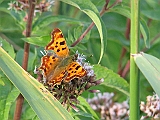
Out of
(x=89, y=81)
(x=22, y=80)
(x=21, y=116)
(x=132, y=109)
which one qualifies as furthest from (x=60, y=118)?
(x=21, y=116)

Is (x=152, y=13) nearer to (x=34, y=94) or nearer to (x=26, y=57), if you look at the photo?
(x=26, y=57)

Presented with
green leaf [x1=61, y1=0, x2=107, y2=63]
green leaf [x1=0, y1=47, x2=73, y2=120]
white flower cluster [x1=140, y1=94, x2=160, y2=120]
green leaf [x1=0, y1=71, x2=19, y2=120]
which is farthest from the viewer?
white flower cluster [x1=140, y1=94, x2=160, y2=120]

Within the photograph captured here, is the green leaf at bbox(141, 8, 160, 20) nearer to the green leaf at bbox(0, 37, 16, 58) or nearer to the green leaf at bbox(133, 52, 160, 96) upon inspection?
the green leaf at bbox(0, 37, 16, 58)

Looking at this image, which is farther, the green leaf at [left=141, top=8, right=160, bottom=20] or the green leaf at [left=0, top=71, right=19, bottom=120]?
the green leaf at [left=141, top=8, right=160, bottom=20]

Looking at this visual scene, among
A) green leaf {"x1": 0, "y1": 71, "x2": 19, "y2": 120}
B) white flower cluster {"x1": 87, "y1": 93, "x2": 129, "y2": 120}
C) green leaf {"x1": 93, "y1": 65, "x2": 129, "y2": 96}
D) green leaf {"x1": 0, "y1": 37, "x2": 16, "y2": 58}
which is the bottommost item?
white flower cluster {"x1": 87, "y1": 93, "x2": 129, "y2": 120}

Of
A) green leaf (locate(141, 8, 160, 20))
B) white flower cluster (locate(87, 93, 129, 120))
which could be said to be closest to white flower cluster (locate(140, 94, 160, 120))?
white flower cluster (locate(87, 93, 129, 120))

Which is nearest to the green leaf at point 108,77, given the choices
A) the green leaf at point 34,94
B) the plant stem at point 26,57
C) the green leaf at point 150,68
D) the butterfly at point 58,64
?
the butterfly at point 58,64
